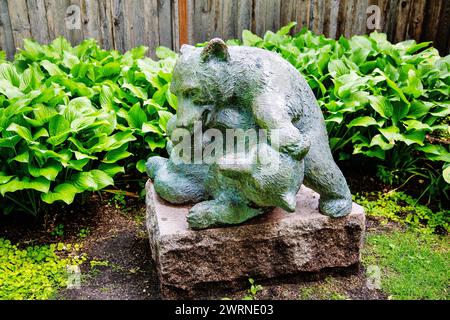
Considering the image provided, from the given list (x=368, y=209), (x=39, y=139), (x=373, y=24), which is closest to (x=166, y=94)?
(x=39, y=139)

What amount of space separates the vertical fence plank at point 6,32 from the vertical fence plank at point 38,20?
247 millimetres

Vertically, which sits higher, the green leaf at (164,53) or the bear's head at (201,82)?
the bear's head at (201,82)

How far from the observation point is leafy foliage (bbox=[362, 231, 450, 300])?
2.90 meters

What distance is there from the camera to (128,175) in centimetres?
412

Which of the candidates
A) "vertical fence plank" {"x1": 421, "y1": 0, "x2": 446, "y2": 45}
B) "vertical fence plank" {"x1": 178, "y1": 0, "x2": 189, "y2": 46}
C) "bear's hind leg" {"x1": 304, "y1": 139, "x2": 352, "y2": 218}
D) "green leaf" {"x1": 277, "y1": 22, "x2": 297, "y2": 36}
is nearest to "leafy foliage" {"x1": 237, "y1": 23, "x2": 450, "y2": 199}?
"green leaf" {"x1": 277, "y1": 22, "x2": 297, "y2": 36}

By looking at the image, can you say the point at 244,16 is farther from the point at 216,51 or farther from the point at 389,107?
the point at 216,51

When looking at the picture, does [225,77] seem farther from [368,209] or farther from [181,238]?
[368,209]

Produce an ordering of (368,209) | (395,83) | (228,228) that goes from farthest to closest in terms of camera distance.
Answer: (395,83) → (368,209) → (228,228)

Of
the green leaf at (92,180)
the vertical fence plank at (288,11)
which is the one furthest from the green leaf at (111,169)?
the vertical fence plank at (288,11)

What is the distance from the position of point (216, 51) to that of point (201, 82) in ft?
0.61

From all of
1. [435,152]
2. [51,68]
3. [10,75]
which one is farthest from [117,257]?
[435,152]

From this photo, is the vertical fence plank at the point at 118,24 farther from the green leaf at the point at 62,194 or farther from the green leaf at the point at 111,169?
the green leaf at the point at 62,194

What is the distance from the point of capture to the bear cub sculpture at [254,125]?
234cm

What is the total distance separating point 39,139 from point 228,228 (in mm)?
1703
